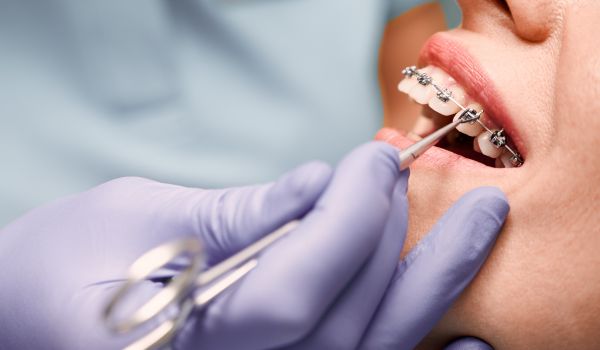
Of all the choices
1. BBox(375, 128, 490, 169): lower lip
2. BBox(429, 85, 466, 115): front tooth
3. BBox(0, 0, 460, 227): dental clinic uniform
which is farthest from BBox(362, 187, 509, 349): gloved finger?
BBox(0, 0, 460, 227): dental clinic uniform

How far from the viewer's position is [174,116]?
3.94ft

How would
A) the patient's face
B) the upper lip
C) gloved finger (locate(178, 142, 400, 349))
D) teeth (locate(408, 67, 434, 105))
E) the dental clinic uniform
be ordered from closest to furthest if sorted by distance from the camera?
gloved finger (locate(178, 142, 400, 349))
the patient's face
the upper lip
teeth (locate(408, 67, 434, 105))
the dental clinic uniform

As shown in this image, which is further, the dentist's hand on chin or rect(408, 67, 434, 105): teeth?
rect(408, 67, 434, 105): teeth

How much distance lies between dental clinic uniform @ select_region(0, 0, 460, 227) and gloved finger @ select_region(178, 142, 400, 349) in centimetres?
51

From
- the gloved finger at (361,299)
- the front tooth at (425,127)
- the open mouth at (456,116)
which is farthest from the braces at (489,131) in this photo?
the gloved finger at (361,299)

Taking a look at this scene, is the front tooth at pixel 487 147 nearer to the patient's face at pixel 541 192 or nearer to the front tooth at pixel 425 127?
the patient's face at pixel 541 192

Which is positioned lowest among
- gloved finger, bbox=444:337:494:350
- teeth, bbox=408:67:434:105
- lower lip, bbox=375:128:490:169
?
gloved finger, bbox=444:337:494:350

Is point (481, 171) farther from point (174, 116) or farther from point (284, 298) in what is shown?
point (174, 116)

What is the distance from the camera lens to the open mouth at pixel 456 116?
0.95 m

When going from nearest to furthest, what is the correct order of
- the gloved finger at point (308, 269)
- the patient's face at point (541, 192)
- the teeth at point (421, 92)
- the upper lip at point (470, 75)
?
the gloved finger at point (308, 269)
the patient's face at point (541, 192)
the upper lip at point (470, 75)
the teeth at point (421, 92)

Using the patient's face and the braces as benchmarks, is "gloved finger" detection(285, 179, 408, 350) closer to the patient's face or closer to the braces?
the patient's face

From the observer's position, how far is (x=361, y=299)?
0.79 metres

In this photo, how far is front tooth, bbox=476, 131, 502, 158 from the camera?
37.9 inches

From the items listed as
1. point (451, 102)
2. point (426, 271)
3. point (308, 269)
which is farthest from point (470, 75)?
point (308, 269)
